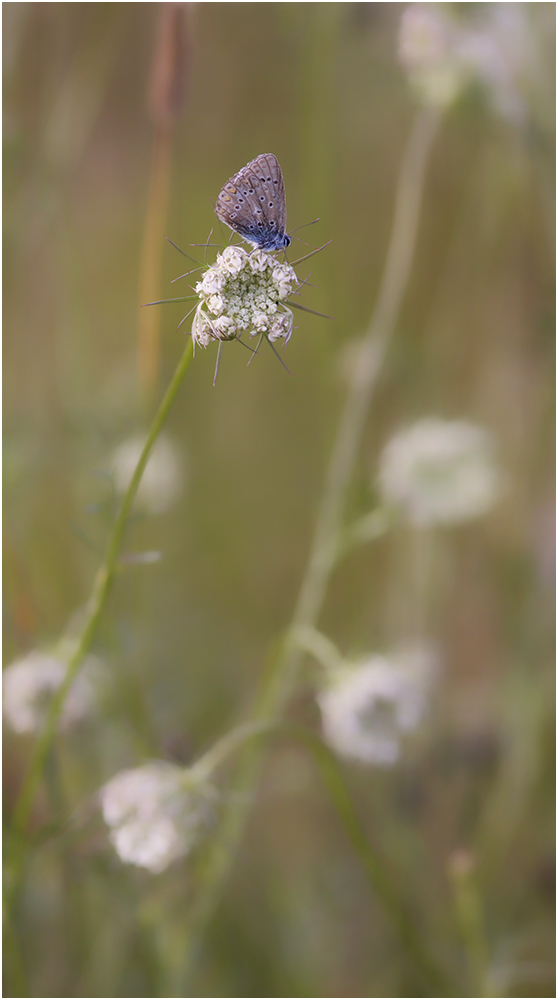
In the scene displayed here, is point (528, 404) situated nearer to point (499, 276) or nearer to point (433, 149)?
point (499, 276)

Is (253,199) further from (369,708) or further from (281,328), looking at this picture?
(369,708)

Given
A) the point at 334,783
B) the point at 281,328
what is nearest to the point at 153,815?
the point at 334,783

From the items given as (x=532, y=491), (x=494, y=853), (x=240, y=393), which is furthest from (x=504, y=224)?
Answer: (x=494, y=853)

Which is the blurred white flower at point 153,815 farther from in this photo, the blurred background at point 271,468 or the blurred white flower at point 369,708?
the blurred white flower at point 369,708

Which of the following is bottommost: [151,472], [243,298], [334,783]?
[334,783]

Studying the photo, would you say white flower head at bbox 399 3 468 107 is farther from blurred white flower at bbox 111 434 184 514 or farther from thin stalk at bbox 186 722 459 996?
thin stalk at bbox 186 722 459 996

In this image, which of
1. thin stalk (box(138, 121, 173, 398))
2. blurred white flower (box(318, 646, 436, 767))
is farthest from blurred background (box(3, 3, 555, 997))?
blurred white flower (box(318, 646, 436, 767))
